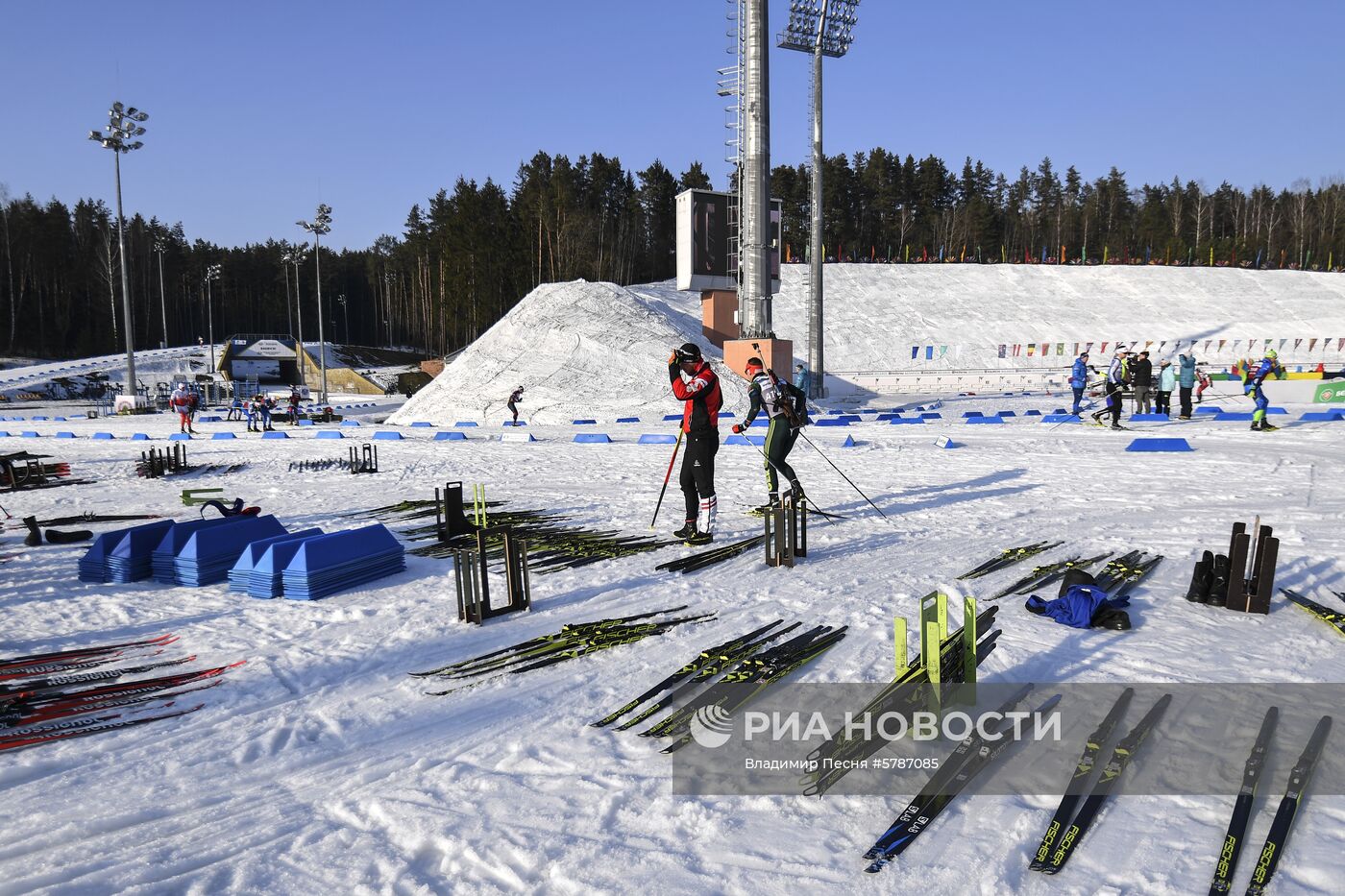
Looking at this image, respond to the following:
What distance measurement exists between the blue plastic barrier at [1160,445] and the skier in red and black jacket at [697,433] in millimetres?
10024

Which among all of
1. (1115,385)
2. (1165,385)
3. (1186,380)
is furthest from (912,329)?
(1115,385)

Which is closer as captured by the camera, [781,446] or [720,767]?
[720,767]

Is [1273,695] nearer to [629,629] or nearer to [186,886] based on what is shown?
[629,629]

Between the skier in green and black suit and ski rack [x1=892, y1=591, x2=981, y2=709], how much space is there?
3781 millimetres

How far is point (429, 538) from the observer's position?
28.5 ft

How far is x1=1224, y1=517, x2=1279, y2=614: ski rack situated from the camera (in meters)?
5.31

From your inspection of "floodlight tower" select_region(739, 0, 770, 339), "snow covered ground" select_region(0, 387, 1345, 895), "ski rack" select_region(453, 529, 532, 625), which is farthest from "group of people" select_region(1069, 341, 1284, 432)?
"ski rack" select_region(453, 529, 532, 625)

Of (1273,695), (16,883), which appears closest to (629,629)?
(16,883)

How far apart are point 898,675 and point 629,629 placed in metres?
1.98

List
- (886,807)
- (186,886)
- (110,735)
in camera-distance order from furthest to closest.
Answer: (110,735), (886,807), (186,886)

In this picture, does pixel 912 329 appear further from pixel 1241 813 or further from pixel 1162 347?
pixel 1241 813

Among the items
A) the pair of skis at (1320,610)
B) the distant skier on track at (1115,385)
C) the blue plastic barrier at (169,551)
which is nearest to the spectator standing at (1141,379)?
the distant skier on track at (1115,385)

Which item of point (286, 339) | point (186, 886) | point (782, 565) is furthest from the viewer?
point (286, 339)

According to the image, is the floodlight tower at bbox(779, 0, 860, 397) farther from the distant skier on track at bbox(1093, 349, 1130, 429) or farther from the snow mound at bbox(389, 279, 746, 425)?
the distant skier on track at bbox(1093, 349, 1130, 429)
